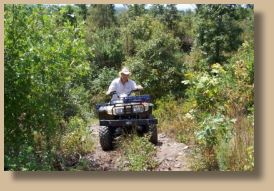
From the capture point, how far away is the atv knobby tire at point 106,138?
7215mm

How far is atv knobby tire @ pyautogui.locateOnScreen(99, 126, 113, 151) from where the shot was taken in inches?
284

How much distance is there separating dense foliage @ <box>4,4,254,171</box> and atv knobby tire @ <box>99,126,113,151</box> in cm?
11

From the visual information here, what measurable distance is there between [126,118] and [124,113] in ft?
0.15

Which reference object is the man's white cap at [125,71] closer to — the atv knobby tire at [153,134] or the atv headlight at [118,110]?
the atv headlight at [118,110]

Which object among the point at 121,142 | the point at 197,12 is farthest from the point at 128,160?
the point at 197,12

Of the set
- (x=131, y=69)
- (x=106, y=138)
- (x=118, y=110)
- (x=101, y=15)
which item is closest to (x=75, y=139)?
(x=106, y=138)

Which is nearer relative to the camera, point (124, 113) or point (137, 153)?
point (137, 153)

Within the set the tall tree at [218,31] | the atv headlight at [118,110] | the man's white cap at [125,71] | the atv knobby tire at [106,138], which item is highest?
the tall tree at [218,31]

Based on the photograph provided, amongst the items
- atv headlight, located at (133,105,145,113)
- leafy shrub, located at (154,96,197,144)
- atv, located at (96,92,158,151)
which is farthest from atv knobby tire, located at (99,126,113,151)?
leafy shrub, located at (154,96,197,144)

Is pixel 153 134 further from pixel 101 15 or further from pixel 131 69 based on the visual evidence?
pixel 101 15

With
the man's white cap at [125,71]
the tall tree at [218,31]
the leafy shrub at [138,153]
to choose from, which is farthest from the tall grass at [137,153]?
the tall tree at [218,31]

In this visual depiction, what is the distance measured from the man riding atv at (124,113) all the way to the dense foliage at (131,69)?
0.07 meters

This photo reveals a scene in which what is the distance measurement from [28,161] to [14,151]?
0.17m

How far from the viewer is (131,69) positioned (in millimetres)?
7223
